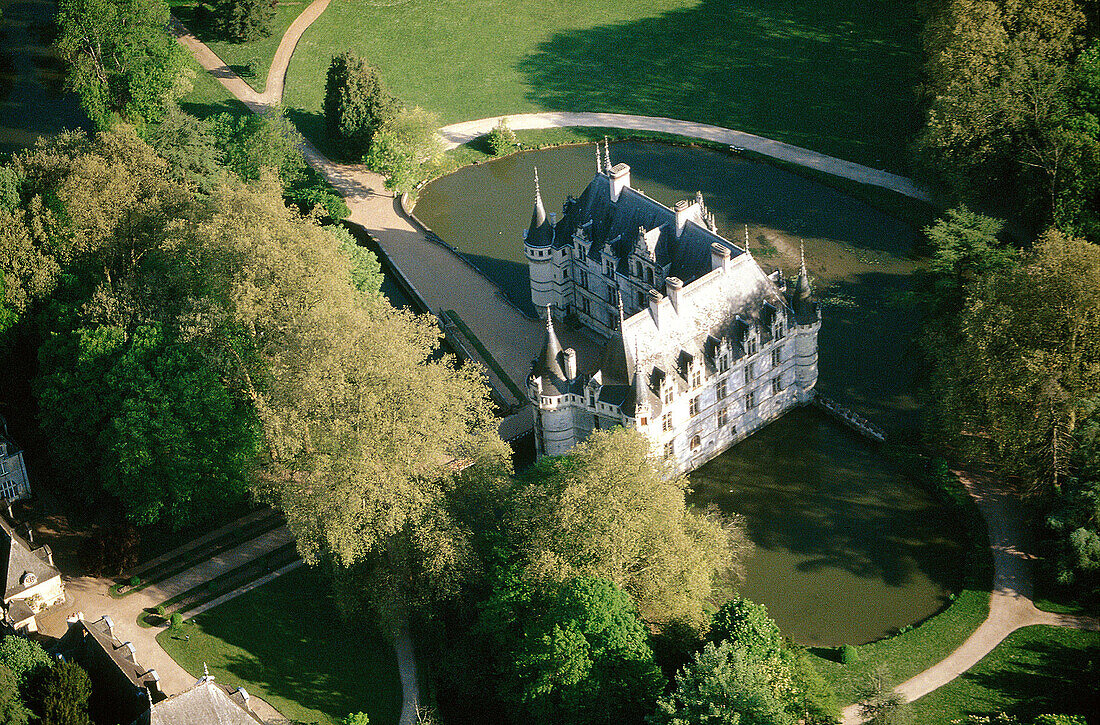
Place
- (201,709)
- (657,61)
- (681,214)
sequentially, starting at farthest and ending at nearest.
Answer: (657,61) → (681,214) → (201,709)

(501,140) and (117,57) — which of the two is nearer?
(117,57)

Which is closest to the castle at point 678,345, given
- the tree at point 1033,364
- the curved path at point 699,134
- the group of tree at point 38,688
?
the tree at point 1033,364

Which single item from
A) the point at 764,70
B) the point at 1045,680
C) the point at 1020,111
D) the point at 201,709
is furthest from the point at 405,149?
the point at 1045,680

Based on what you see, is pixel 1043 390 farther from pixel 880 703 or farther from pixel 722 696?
pixel 722 696

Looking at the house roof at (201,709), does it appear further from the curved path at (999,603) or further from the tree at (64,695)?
the curved path at (999,603)

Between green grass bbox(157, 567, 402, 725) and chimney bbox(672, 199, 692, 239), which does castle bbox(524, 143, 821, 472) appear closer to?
chimney bbox(672, 199, 692, 239)

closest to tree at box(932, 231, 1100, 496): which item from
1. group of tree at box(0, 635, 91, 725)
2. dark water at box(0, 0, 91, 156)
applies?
group of tree at box(0, 635, 91, 725)
